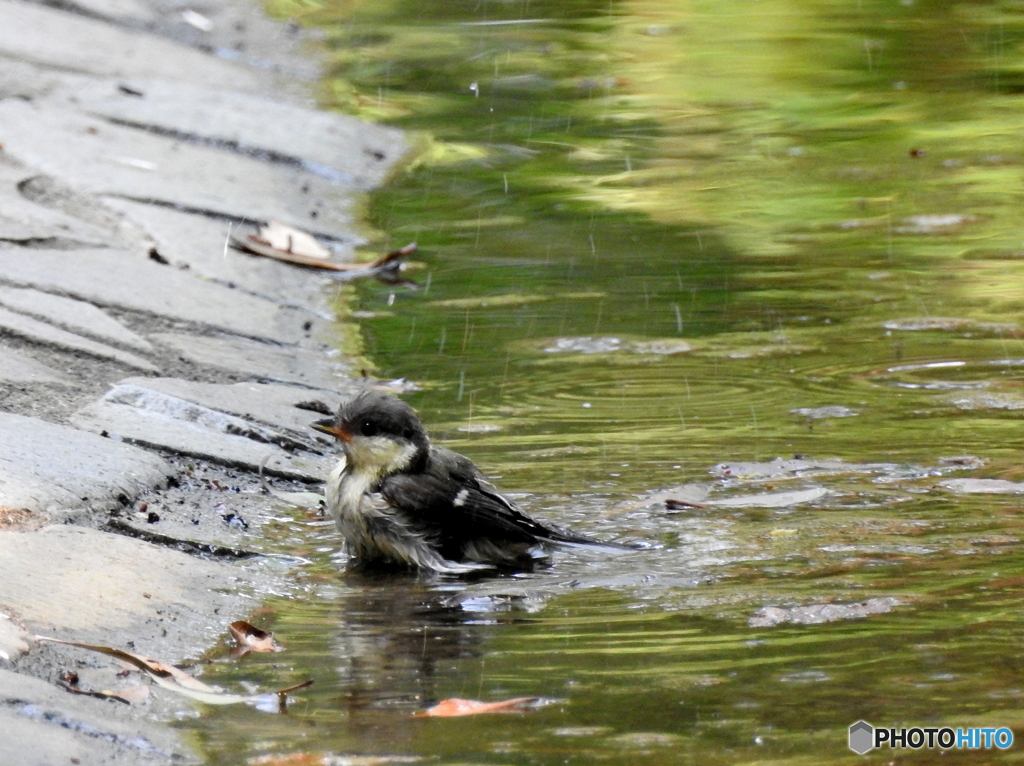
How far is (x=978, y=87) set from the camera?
10.4m

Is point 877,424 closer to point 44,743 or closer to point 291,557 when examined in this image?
point 291,557

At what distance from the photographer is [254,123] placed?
28.6ft

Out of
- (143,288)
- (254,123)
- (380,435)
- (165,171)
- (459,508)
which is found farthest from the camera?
(254,123)

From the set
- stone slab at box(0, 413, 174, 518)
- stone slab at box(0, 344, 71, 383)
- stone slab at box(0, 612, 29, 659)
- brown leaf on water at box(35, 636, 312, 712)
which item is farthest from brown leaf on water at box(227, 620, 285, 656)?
stone slab at box(0, 344, 71, 383)

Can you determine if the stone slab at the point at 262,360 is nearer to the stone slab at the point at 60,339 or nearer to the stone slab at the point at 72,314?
the stone slab at the point at 72,314

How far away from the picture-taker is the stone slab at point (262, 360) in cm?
559

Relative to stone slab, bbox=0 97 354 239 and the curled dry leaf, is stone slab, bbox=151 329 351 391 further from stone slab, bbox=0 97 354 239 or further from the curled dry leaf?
stone slab, bbox=0 97 354 239

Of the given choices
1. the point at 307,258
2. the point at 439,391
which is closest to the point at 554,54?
the point at 307,258

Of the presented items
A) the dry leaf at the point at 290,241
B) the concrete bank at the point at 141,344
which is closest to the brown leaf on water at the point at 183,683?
the concrete bank at the point at 141,344

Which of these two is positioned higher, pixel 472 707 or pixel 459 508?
pixel 472 707

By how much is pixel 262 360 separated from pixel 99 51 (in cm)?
453

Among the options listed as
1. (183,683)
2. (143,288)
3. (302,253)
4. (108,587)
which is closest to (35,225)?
(143,288)

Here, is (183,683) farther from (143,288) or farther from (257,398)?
(143,288)

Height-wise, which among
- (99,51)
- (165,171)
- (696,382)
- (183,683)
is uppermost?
(99,51)
